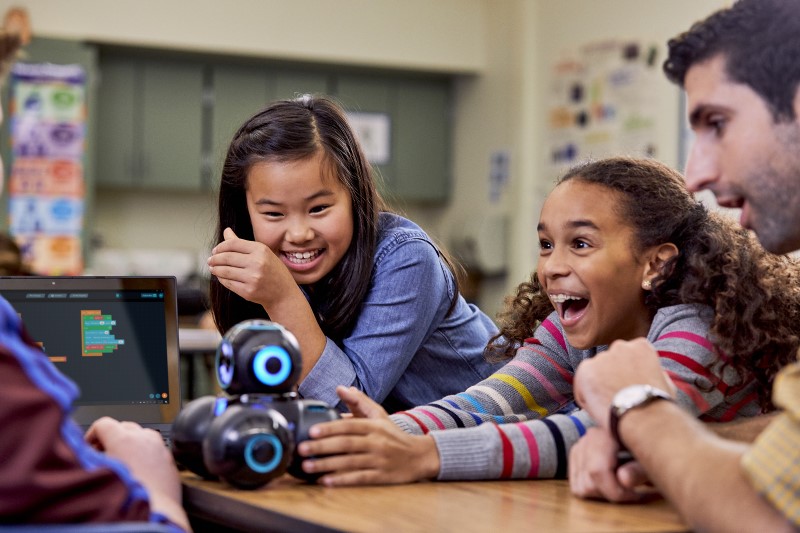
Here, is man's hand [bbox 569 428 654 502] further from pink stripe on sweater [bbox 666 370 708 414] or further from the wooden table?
pink stripe on sweater [bbox 666 370 708 414]

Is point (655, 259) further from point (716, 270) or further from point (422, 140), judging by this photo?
point (422, 140)

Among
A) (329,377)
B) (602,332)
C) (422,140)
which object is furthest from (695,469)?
(422,140)

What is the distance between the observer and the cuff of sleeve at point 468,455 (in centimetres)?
118

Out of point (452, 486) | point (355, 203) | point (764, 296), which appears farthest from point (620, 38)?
point (452, 486)

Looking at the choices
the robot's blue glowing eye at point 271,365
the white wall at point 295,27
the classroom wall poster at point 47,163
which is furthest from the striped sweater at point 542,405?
the white wall at point 295,27

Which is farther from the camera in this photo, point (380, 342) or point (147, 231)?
point (147, 231)

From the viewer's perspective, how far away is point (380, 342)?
5.70ft

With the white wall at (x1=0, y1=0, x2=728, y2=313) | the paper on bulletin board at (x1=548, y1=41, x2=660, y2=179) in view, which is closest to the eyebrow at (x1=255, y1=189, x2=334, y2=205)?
the paper on bulletin board at (x1=548, y1=41, x2=660, y2=179)

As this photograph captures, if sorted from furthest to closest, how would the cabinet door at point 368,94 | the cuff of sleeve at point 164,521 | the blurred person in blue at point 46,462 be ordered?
the cabinet door at point 368,94, the cuff of sleeve at point 164,521, the blurred person in blue at point 46,462

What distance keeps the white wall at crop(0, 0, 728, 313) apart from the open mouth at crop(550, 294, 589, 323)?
4254 millimetres

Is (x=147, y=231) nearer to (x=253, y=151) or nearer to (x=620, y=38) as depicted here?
(x=620, y=38)

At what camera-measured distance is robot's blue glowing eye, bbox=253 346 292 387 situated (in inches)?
43.3

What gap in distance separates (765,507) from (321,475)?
478mm

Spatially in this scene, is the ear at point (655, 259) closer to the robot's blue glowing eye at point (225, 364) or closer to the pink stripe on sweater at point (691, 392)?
A: the pink stripe on sweater at point (691, 392)
